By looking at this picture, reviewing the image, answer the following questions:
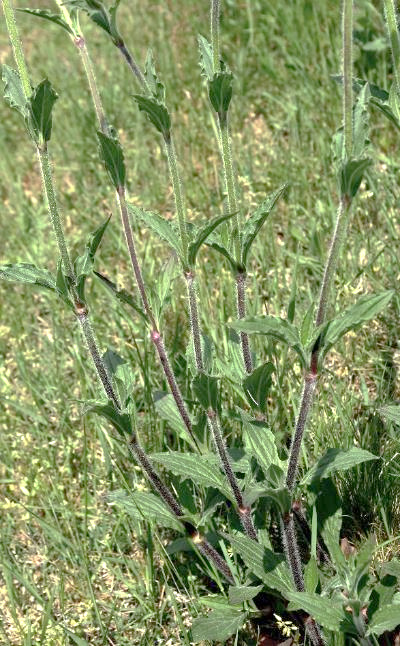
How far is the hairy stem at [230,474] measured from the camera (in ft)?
6.87

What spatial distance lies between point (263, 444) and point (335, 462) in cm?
18

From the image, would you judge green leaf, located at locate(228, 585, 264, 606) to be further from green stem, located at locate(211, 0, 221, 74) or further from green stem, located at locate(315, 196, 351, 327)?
green stem, located at locate(211, 0, 221, 74)

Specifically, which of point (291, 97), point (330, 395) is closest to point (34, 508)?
point (330, 395)

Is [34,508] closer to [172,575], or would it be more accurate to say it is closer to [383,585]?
[172,575]

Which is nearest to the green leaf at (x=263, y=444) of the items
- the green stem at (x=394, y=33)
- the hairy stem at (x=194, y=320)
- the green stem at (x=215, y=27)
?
the hairy stem at (x=194, y=320)

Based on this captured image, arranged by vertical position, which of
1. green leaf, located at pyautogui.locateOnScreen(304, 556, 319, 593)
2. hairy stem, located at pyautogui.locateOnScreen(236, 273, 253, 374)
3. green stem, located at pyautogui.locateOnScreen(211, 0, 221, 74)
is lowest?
green leaf, located at pyautogui.locateOnScreen(304, 556, 319, 593)

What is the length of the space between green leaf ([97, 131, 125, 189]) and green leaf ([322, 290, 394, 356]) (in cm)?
64

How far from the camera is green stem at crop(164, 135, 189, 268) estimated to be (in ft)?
6.38

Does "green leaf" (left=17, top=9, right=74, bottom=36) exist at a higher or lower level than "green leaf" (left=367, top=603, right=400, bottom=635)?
higher

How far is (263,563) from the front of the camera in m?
2.12

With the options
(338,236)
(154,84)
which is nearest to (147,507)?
(338,236)

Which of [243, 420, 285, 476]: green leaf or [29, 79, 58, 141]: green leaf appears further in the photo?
[243, 420, 285, 476]: green leaf

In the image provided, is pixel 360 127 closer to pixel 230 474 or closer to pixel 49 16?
pixel 49 16

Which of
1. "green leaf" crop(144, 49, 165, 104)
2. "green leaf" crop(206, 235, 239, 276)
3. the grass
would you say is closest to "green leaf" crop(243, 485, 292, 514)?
the grass
